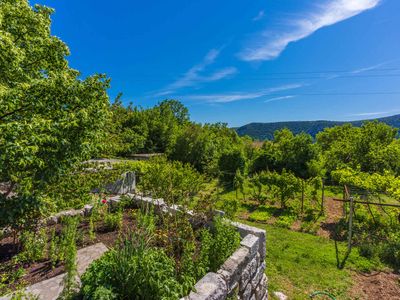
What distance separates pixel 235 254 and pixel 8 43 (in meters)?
4.90

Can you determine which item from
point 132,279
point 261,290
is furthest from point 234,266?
point 261,290

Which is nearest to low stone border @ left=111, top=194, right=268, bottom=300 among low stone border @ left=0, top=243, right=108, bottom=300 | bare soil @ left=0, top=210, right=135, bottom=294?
bare soil @ left=0, top=210, right=135, bottom=294

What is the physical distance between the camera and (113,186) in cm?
963

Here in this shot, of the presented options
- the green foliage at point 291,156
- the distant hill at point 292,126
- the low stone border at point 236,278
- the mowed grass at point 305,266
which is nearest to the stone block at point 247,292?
the low stone border at point 236,278

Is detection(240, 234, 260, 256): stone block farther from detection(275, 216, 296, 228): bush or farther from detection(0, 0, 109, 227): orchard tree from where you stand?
detection(275, 216, 296, 228): bush

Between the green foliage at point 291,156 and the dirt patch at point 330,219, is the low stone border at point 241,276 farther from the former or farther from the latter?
the green foliage at point 291,156

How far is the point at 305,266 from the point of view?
584 cm

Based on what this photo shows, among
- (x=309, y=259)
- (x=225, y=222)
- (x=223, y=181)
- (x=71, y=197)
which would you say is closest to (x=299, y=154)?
(x=223, y=181)

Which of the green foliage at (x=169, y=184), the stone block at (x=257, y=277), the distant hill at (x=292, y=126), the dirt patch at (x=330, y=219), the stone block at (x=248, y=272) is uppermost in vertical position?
the distant hill at (x=292, y=126)

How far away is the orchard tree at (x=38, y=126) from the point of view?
3.10 meters

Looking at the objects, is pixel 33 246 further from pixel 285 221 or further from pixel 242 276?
pixel 285 221

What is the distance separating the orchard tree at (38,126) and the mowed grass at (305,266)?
477 centimetres

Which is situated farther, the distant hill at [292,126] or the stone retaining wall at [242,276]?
the distant hill at [292,126]

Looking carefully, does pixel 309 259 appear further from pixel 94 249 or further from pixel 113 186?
pixel 113 186
